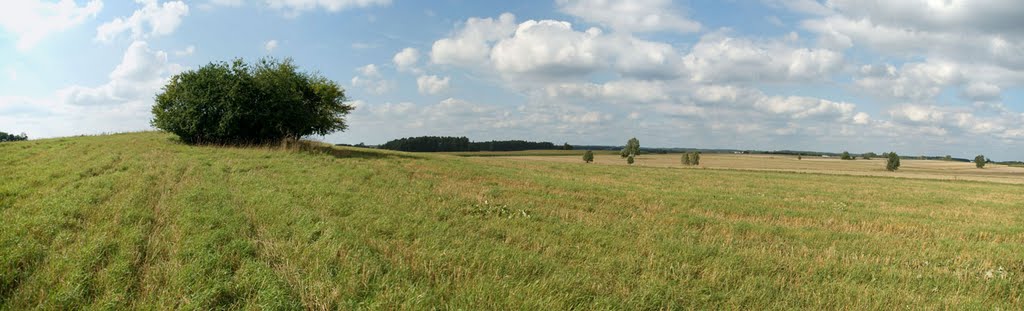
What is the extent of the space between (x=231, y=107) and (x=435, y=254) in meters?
26.7

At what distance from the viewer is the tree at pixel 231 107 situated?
28.2 meters

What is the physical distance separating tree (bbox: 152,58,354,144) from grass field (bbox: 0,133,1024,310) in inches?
615

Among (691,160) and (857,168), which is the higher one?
(691,160)

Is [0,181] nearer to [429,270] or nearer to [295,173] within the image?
[295,173]

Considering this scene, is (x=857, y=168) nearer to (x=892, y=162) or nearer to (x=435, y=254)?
(x=892, y=162)

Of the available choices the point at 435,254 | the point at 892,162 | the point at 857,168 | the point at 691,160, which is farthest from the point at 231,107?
the point at 892,162

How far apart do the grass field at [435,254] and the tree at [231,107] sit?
51.2 ft

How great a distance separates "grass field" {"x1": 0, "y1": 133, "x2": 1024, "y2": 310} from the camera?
539cm

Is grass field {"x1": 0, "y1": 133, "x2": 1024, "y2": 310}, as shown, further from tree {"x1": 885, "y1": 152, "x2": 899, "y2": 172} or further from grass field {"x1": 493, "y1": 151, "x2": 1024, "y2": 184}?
tree {"x1": 885, "y1": 152, "x2": 899, "y2": 172}

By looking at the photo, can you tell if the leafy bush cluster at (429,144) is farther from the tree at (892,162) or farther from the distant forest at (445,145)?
the tree at (892,162)

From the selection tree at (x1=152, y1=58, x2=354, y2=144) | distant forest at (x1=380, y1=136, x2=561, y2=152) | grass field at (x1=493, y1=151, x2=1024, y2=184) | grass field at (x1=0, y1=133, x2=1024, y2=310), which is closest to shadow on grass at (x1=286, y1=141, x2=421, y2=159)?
tree at (x1=152, y1=58, x2=354, y2=144)

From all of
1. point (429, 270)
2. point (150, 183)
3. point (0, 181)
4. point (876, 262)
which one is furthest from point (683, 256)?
point (0, 181)

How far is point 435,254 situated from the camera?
266 inches

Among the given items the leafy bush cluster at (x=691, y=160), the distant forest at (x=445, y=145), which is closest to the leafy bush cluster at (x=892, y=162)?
the leafy bush cluster at (x=691, y=160)
